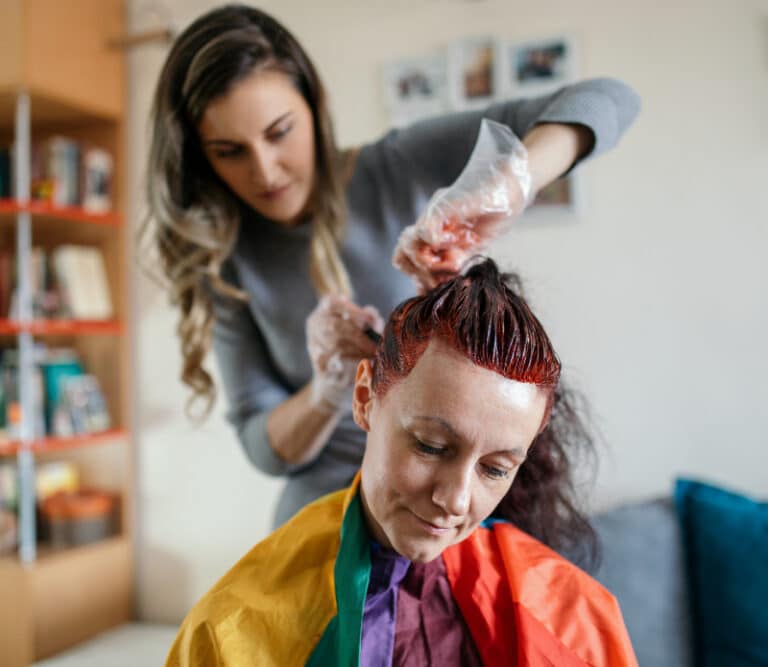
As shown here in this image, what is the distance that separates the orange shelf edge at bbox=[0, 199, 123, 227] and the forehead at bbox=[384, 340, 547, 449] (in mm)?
1938

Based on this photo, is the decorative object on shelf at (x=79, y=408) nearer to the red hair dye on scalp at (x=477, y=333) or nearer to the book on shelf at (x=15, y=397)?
the book on shelf at (x=15, y=397)

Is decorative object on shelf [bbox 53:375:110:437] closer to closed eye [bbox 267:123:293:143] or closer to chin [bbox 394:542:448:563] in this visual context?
closed eye [bbox 267:123:293:143]

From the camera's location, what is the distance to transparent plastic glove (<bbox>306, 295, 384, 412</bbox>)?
3.24 feet

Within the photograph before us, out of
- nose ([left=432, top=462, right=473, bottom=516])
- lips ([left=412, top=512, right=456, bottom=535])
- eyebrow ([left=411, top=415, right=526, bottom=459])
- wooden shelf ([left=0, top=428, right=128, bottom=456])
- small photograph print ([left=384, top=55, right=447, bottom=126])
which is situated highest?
small photograph print ([left=384, top=55, right=447, bottom=126])

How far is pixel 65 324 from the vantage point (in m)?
2.37

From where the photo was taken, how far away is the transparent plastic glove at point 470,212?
85 cm

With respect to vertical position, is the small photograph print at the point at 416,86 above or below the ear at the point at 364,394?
above

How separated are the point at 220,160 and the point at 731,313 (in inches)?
53.4

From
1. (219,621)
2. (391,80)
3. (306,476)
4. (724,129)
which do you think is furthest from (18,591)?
(724,129)

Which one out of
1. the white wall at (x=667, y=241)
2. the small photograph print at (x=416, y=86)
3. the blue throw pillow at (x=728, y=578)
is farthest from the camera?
the small photograph print at (x=416, y=86)

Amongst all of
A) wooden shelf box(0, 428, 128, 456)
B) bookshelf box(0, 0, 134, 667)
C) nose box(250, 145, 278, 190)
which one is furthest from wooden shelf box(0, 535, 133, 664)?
nose box(250, 145, 278, 190)

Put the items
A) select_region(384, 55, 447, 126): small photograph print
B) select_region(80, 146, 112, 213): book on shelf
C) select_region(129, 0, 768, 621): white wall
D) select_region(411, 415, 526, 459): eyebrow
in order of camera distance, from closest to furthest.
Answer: select_region(411, 415, 526, 459): eyebrow
select_region(129, 0, 768, 621): white wall
select_region(384, 55, 447, 126): small photograph print
select_region(80, 146, 112, 213): book on shelf

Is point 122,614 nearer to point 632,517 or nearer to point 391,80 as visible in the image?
point 632,517

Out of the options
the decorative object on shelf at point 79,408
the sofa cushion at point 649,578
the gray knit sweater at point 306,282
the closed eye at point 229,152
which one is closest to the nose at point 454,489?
the gray knit sweater at point 306,282
